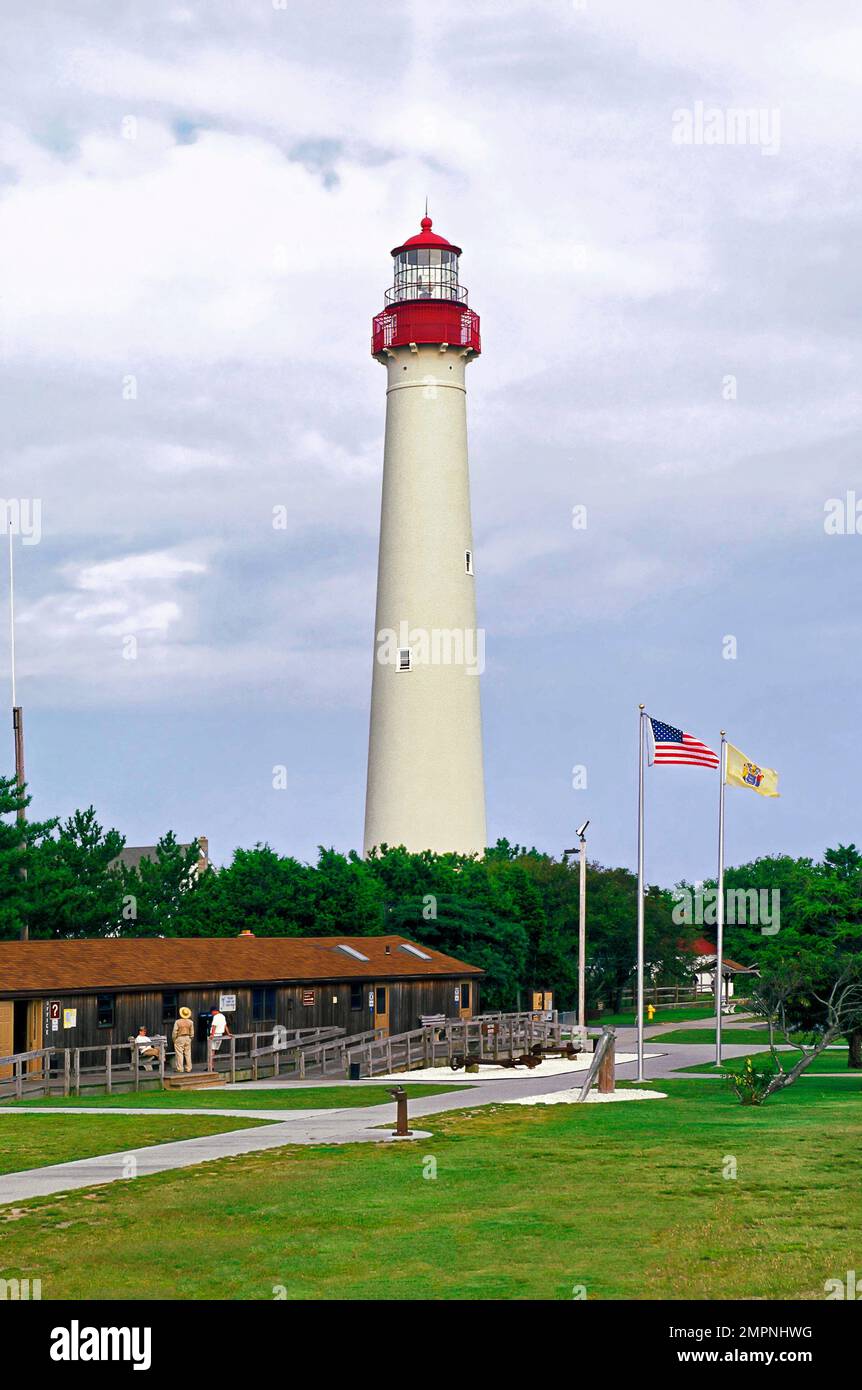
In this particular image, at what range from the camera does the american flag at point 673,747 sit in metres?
42.6

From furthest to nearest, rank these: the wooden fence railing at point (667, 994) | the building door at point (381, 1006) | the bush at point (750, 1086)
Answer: the wooden fence railing at point (667, 994) → the building door at point (381, 1006) → the bush at point (750, 1086)

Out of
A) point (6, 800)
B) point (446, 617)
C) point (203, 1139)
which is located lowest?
point (203, 1139)

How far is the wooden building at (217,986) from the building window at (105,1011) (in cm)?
2

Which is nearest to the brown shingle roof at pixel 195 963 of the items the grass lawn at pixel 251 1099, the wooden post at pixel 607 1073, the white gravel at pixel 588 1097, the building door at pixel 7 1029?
the building door at pixel 7 1029

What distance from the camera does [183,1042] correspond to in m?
38.3

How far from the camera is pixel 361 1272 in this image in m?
14.9

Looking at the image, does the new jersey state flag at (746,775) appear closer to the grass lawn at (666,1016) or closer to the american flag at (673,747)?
the american flag at (673,747)

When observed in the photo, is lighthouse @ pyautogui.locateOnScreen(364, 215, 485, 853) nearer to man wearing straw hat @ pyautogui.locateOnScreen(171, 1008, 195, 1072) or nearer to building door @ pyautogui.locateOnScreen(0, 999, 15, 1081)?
man wearing straw hat @ pyautogui.locateOnScreen(171, 1008, 195, 1072)

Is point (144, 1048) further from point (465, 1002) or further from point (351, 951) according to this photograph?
point (465, 1002)

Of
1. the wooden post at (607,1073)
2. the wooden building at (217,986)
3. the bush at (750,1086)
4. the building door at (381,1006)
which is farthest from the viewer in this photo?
the building door at (381,1006)

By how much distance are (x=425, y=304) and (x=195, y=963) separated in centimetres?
3186
